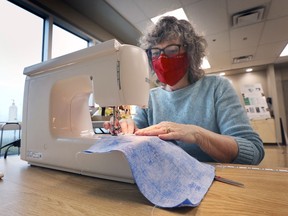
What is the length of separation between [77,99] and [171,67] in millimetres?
469

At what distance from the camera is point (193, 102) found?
2.94 feet

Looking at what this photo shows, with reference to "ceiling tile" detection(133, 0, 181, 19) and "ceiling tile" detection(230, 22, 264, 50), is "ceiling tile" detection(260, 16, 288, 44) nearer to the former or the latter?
"ceiling tile" detection(230, 22, 264, 50)

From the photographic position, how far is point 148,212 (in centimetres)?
29

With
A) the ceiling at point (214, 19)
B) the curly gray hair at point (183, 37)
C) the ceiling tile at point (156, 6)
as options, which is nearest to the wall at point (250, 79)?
the ceiling at point (214, 19)

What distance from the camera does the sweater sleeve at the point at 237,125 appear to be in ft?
2.10

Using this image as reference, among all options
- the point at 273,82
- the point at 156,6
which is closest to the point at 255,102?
the point at 273,82

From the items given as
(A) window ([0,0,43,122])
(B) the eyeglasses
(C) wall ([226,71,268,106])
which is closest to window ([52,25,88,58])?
(A) window ([0,0,43,122])

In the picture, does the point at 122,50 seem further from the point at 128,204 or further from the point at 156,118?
the point at 156,118

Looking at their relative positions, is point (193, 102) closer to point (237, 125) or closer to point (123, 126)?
point (237, 125)

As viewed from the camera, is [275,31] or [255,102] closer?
[275,31]

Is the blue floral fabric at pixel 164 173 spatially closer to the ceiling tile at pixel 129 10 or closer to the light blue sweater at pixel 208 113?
the light blue sweater at pixel 208 113

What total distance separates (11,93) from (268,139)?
5.83 m

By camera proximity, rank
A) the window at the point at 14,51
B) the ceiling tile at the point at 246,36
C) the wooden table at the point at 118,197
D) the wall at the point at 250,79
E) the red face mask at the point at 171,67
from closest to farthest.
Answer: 1. the wooden table at the point at 118,197
2. the red face mask at the point at 171,67
3. the window at the point at 14,51
4. the ceiling tile at the point at 246,36
5. the wall at the point at 250,79

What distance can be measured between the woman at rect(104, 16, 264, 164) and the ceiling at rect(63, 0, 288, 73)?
831mm
